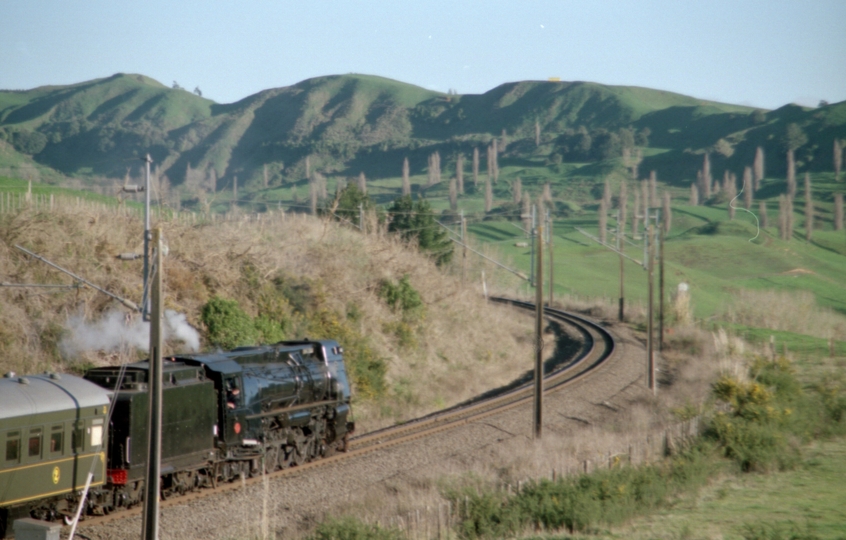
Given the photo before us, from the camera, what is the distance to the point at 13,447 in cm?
1334

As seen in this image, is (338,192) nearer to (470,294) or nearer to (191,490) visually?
(470,294)

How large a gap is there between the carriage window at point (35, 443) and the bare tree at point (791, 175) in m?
68.1

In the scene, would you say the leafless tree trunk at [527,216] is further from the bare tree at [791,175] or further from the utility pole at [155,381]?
the bare tree at [791,175]

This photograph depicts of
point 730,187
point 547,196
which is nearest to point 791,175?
point 730,187

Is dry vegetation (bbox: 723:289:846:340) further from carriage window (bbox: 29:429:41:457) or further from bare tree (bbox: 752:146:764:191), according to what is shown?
carriage window (bbox: 29:429:41:457)

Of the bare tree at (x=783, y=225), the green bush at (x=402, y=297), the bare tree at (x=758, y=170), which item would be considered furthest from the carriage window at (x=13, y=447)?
the bare tree at (x=758, y=170)

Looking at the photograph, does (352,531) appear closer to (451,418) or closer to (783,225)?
(451,418)

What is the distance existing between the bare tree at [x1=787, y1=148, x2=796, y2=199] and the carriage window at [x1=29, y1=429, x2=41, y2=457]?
68.1 meters

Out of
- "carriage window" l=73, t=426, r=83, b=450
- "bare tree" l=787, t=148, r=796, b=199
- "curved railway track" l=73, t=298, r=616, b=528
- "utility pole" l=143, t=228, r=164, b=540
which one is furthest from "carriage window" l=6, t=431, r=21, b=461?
"bare tree" l=787, t=148, r=796, b=199

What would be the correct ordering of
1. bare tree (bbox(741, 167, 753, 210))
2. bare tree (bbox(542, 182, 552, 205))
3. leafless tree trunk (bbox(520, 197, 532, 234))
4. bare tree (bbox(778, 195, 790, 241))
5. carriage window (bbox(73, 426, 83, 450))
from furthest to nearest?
bare tree (bbox(542, 182, 552, 205)), bare tree (bbox(741, 167, 753, 210)), bare tree (bbox(778, 195, 790, 241)), leafless tree trunk (bbox(520, 197, 532, 234)), carriage window (bbox(73, 426, 83, 450))

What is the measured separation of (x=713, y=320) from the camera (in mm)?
53781

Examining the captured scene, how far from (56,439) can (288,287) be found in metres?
18.8

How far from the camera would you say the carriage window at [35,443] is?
1371cm

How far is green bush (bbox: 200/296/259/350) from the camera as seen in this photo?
90.7 feet
